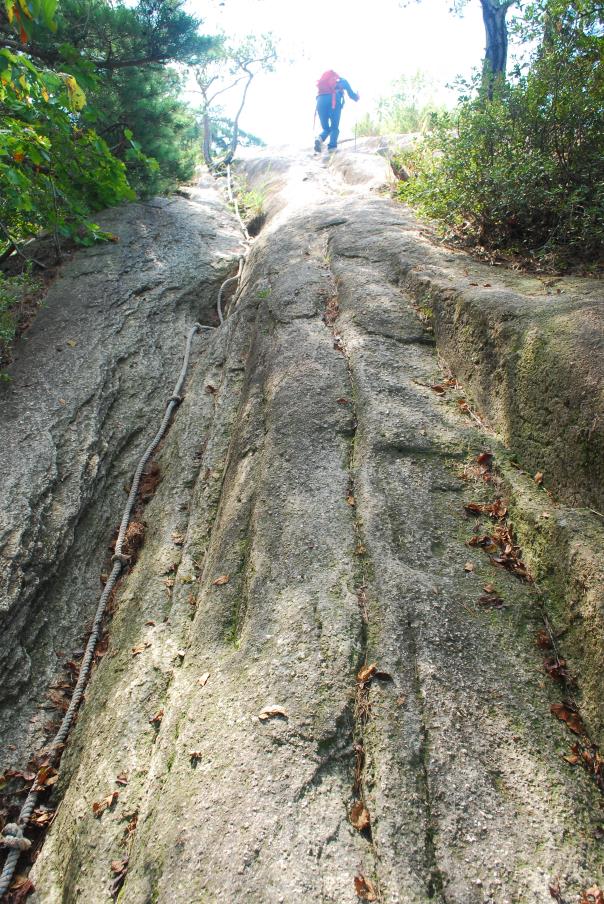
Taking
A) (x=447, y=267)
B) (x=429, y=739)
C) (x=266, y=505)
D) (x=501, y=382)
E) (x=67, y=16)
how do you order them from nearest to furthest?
1. (x=429, y=739)
2. (x=266, y=505)
3. (x=501, y=382)
4. (x=447, y=267)
5. (x=67, y=16)

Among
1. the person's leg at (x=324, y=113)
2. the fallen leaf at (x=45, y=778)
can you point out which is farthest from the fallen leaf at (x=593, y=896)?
the person's leg at (x=324, y=113)

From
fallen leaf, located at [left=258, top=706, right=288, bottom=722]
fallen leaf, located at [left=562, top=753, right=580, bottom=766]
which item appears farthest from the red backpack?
fallen leaf, located at [left=562, top=753, right=580, bottom=766]

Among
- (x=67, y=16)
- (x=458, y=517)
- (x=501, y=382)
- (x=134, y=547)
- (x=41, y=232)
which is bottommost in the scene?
(x=134, y=547)

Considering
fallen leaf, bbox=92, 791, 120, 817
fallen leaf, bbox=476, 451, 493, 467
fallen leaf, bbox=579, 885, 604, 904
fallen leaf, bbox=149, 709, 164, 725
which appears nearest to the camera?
fallen leaf, bbox=579, 885, 604, 904

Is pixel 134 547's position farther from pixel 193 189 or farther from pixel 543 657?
pixel 193 189

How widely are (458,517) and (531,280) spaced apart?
220 cm

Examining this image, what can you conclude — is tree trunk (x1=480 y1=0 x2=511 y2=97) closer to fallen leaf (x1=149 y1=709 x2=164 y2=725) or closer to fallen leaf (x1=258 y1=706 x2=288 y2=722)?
fallen leaf (x1=258 y1=706 x2=288 y2=722)

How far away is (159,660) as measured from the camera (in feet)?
10.1

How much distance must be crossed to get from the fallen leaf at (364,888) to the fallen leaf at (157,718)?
1270 mm

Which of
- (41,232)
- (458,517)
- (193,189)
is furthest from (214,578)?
(193,189)

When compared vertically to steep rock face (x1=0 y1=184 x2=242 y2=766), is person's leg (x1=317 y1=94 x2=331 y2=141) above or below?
above

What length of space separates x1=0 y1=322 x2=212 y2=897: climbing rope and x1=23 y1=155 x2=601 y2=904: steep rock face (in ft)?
0.37

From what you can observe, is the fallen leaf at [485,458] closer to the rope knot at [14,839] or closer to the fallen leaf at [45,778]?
the fallen leaf at [45,778]

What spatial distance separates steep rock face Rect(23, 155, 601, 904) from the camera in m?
1.96
